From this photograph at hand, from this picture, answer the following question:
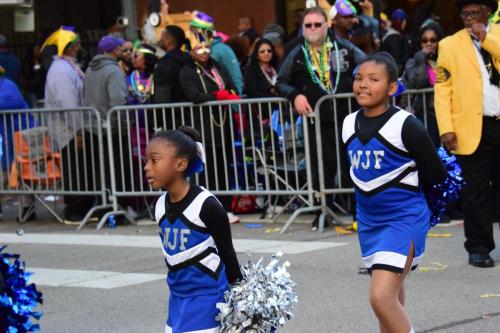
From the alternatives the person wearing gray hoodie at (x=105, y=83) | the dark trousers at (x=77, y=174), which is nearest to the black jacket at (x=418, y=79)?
the person wearing gray hoodie at (x=105, y=83)

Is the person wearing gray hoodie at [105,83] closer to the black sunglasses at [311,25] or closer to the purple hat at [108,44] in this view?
the purple hat at [108,44]

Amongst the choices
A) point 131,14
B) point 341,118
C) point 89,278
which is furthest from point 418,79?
point 131,14

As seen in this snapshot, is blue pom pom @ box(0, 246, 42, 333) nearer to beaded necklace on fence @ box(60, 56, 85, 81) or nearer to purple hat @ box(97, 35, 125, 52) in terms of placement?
purple hat @ box(97, 35, 125, 52)

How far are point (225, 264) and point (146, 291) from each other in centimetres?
346

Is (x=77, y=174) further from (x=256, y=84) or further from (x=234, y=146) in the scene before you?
(x=256, y=84)

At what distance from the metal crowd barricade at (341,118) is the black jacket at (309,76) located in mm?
57

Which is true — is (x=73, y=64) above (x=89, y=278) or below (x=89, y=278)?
above

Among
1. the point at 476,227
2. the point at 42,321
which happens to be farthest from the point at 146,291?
the point at 476,227

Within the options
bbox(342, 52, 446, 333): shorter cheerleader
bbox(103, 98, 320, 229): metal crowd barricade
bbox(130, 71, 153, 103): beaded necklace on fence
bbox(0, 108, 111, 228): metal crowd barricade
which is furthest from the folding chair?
bbox(342, 52, 446, 333): shorter cheerleader

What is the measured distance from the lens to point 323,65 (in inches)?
433

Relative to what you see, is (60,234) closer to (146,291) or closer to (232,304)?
(146,291)

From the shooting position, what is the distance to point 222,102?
11789 mm

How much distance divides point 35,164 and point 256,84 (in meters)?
2.77

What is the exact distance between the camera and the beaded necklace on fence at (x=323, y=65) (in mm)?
10961
